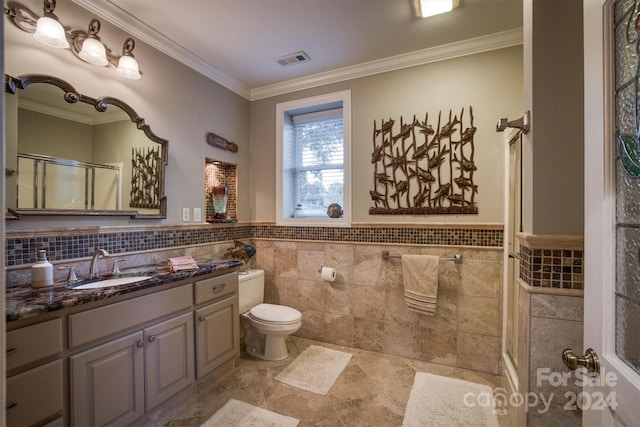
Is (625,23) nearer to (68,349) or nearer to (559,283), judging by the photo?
(559,283)

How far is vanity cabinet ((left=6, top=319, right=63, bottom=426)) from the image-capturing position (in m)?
1.09

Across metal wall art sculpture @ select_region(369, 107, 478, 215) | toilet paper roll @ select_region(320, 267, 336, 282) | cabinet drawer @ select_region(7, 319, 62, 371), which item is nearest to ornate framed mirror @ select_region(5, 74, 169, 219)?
cabinet drawer @ select_region(7, 319, 62, 371)

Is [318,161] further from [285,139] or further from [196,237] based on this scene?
[196,237]

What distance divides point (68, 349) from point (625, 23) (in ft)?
7.22

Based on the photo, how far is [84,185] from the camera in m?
1.74

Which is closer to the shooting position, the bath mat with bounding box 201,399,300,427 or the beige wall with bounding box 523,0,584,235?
the beige wall with bounding box 523,0,584,235

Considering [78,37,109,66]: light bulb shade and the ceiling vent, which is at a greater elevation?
the ceiling vent

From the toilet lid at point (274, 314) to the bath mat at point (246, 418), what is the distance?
2.03ft

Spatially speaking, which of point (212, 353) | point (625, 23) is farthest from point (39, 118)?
point (625, 23)

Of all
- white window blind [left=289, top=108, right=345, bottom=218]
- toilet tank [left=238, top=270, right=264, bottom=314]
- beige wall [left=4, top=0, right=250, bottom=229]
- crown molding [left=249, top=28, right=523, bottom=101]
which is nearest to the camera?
beige wall [left=4, top=0, right=250, bottom=229]

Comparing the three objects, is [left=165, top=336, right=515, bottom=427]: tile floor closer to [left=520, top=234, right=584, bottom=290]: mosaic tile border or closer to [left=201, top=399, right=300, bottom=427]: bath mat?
[left=201, top=399, right=300, bottom=427]: bath mat

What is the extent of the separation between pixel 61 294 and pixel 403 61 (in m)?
2.78

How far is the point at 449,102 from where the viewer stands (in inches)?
91.8

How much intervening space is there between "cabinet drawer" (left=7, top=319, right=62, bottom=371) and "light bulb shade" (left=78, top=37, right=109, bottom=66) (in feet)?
4.84
